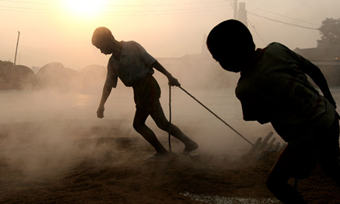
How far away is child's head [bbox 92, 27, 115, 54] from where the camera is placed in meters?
3.49

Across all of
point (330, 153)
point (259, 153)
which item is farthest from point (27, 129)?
point (330, 153)

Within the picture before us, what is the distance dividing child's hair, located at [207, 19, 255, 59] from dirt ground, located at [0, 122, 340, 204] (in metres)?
1.55

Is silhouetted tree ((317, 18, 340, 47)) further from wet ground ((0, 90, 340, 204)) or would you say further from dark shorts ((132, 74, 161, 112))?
dark shorts ((132, 74, 161, 112))

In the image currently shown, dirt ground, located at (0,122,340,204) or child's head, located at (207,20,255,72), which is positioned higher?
child's head, located at (207,20,255,72)

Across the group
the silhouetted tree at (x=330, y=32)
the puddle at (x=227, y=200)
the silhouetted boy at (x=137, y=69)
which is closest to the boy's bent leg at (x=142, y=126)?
the silhouetted boy at (x=137, y=69)

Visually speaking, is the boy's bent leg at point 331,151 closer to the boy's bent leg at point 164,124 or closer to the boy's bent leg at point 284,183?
the boy's bent leg at point 284,183

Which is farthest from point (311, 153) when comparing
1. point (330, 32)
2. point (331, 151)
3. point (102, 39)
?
point (330, 32)

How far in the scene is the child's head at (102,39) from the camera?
3490 mm

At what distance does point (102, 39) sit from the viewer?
350 cm

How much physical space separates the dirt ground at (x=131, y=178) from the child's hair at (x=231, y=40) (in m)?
1.55

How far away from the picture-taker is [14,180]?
3275 mm

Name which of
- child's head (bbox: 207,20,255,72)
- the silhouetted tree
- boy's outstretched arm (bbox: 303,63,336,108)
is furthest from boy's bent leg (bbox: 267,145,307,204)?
the silhouetted tree

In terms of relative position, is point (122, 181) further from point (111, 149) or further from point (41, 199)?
point (111, 149)

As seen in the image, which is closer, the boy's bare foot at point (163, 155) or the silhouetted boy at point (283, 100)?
the silhouetted boy at point (283, 100)
